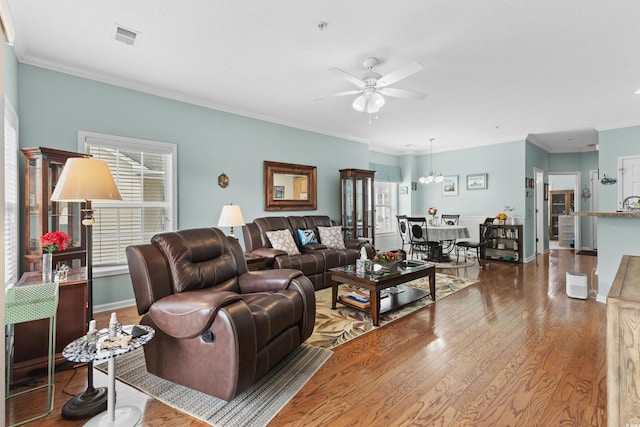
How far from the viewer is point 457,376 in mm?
2248

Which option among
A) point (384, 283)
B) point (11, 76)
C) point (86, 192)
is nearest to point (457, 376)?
point (384, 283)

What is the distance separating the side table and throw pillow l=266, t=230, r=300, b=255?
109 inches

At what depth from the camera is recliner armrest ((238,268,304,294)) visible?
259cm

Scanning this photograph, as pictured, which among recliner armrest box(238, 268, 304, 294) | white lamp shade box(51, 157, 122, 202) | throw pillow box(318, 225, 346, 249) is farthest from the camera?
throw pillow box(318, 225, 346, 249)

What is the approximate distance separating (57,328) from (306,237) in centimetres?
323

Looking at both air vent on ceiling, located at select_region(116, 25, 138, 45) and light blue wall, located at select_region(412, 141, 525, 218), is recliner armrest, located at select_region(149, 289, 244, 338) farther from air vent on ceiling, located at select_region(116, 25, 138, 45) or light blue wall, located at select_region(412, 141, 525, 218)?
light blue wall, located at select_region(412, 141, 525, 218)

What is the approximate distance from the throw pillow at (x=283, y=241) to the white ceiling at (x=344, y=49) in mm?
1874

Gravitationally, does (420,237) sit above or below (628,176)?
below

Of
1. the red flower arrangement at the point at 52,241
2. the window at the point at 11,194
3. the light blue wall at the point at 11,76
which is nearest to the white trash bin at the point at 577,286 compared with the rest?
the red flower arrangement at the point at 52,241

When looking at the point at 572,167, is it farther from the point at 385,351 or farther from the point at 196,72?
the point at 196,72

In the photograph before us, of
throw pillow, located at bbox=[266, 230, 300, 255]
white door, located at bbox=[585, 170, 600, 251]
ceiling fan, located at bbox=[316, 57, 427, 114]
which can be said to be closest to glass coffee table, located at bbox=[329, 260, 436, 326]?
throw pillow, located at bbox=[266, 230, 300, 255]

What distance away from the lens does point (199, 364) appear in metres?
1.94

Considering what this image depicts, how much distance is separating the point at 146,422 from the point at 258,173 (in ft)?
12.5

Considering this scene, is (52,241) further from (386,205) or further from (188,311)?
(386,205)
